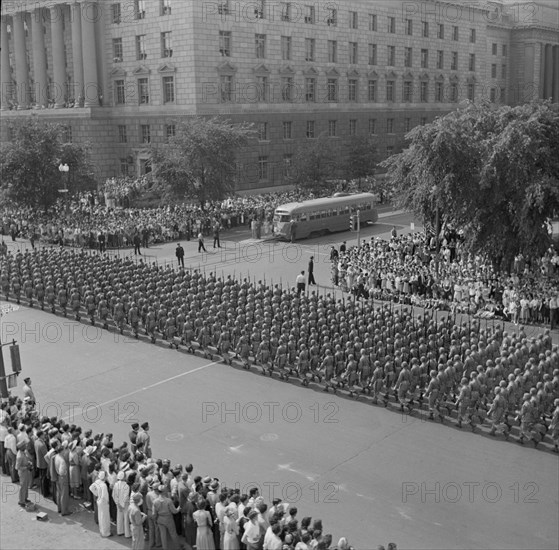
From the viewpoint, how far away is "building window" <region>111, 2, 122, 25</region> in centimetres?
5876

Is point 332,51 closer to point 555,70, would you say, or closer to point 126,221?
point 126,221

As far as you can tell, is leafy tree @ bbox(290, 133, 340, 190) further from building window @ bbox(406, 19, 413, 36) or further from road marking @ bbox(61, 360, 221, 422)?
road marking @ bbox(61, 360, 221, 422)

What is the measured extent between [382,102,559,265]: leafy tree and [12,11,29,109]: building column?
4820 cm

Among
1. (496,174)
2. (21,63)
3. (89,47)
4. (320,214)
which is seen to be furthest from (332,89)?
(496,174)

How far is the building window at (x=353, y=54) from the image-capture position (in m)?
63.1

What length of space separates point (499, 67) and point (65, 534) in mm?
80364

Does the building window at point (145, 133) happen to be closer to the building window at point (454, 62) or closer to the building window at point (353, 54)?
the building window at point (353, 54)

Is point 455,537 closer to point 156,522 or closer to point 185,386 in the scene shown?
point 156,522

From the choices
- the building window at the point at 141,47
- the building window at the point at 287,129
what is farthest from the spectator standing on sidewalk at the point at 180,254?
the building window at the point at 141,47

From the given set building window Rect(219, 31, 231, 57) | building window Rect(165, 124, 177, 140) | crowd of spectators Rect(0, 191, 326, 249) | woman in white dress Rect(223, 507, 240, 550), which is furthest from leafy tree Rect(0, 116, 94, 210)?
woman in white dress Rect(223, 507, 240, 550)

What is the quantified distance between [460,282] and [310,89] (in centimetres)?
3614

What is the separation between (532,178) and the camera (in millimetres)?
26250

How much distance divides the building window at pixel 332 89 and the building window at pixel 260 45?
7.25 m

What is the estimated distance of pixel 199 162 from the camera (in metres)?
44.2
